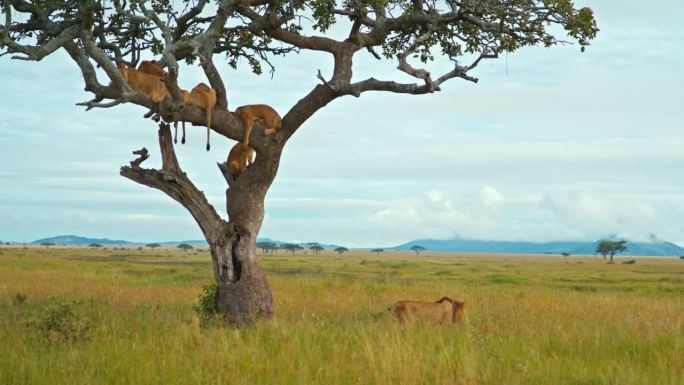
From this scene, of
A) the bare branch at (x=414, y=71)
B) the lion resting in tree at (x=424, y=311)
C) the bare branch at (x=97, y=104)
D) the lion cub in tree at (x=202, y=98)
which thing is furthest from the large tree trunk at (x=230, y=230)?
the bare branch at (x=414, y=71)

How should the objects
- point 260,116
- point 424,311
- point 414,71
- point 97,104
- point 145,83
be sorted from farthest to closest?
point 260,116 < point 414,71 < point 424,311 < point 145,83 < point 97,104

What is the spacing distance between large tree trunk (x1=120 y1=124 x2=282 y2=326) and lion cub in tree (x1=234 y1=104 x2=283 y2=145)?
0.37m

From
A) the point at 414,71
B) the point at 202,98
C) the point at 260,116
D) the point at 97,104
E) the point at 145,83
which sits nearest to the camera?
the point at 97,104

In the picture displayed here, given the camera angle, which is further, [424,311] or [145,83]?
[424,311]

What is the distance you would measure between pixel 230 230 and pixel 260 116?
7.26 ft

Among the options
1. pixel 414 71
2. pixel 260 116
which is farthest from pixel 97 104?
pixel 414 71

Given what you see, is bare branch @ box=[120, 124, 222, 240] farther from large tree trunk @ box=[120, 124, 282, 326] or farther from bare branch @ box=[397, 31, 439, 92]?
bare branch @ box=[397, 31, 439, 92]

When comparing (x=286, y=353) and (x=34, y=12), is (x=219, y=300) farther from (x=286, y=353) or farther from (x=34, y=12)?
(x=34, y=12)

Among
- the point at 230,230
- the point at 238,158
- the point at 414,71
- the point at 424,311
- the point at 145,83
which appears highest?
the point at 414,71

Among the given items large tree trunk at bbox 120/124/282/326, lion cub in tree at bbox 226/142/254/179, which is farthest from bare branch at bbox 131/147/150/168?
lion cub in tree at bbox 226/142/254/179

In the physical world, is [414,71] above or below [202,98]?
above

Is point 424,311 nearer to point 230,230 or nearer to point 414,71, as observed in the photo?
point 230,230

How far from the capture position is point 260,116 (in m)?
13.4

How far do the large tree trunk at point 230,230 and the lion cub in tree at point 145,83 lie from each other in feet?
2.67
